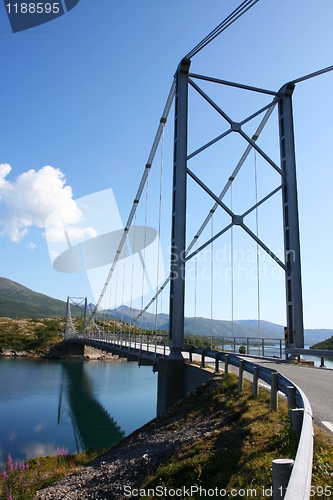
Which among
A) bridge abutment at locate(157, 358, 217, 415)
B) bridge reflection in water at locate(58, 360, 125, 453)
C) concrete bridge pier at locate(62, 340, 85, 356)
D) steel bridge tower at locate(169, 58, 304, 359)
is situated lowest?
bridge reflection in water at locate(58, 360, 125, 453)

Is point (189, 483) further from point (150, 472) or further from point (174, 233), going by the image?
point (174, 233)

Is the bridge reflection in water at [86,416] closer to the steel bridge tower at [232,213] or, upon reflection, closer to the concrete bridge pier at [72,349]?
the steel bridge tower at [232,213]

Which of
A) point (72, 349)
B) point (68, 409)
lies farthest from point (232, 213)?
point (72, 349)

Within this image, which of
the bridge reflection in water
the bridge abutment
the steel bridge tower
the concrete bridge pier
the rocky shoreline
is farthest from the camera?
the concrete bridge pier

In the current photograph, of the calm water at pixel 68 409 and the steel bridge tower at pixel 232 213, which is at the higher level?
the steel bridge tower at pixel 232 213

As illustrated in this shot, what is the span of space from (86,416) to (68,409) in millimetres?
2633

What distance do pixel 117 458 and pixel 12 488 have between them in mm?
2927

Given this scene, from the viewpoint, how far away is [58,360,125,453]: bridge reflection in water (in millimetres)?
19688

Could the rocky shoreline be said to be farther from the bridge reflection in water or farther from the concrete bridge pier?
the bridge reflection in water

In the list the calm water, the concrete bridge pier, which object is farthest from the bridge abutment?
the concrete bridge pier

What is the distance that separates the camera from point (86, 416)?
26312mm

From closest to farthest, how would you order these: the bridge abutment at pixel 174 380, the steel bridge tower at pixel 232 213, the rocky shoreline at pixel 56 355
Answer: the bridge abutment at pixel 174 380 < the steel bridge tower at pixel 232 213 < the rocky shoreline at pixel 56 355

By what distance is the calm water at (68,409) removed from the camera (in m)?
19.2

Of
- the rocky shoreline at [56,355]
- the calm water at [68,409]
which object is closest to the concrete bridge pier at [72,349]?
the rocky shoreline at [56,355]
